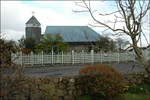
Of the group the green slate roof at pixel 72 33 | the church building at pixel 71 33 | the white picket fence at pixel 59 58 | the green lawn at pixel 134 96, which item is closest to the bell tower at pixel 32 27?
the church building at pixel 71 33

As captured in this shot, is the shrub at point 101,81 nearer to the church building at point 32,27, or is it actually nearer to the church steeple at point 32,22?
the church building at point 32,27

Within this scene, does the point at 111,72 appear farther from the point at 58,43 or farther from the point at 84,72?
the point at 58,43

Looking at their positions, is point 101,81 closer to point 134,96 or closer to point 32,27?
point 134,96

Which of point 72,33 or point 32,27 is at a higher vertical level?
point 32,27

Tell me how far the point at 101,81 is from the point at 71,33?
56.6 ft

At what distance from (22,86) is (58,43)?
534 inches

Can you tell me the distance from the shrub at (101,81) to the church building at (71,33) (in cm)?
991

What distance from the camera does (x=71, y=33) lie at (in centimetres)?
2250

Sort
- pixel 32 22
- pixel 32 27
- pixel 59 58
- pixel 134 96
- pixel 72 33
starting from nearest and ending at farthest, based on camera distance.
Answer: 1. pixel 134 96
2. pixel 59 58
3. pixel 72 33
4. pixel 32 27
5. pixel 32 22

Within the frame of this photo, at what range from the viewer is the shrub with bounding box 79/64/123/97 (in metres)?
5.70

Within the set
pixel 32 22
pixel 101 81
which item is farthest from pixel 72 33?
pixel 101 81

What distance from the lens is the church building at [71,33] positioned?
20422 mm

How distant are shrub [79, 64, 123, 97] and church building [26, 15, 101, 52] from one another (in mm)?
9909

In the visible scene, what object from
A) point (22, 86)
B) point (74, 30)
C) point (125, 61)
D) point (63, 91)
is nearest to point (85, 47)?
point (74, 30)
